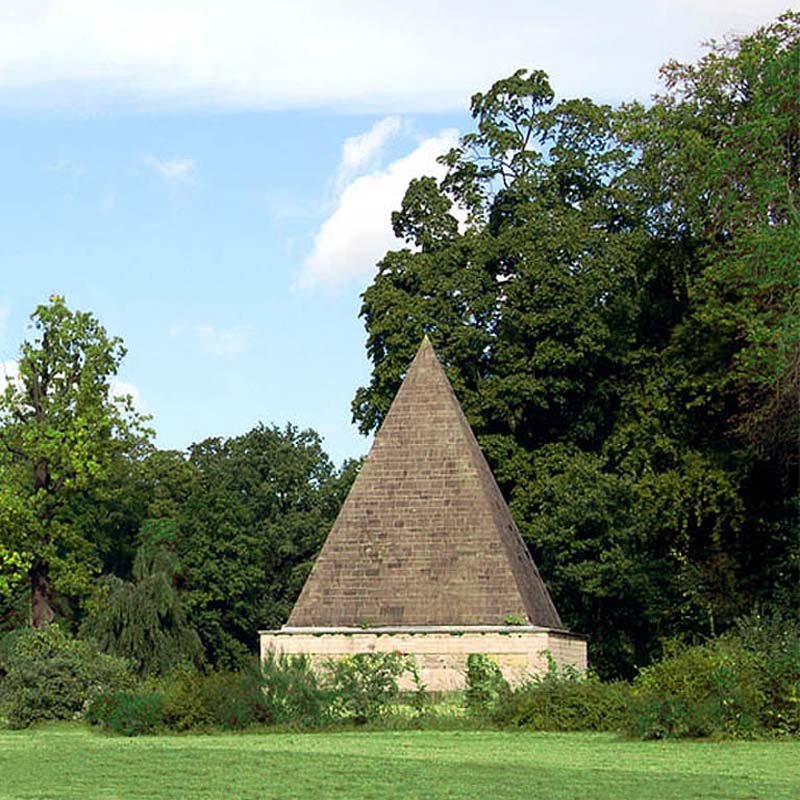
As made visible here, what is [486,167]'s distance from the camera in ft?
167

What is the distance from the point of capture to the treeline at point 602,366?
38094 millimetres

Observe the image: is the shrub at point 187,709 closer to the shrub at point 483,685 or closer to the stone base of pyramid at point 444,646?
the stone base of pyramid at point 444,646

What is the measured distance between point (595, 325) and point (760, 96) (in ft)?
33.1

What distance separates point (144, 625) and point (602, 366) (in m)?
15.4

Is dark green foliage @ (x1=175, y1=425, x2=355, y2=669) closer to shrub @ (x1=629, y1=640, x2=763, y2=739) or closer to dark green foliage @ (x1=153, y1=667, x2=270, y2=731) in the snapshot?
dark green foliage @ (x1=153, y1=667, x2=270, y2=731)

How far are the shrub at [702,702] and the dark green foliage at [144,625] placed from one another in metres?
27.1

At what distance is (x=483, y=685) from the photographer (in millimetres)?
28719

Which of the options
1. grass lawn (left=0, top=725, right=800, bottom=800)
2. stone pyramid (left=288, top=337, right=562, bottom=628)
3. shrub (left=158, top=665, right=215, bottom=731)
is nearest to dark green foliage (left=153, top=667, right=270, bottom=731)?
shrub (left=158, top=665, right=215, bottom=731)

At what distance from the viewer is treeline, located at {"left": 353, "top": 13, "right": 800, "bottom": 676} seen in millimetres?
37656

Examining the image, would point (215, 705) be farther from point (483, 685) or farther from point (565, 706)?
point (565, 706)

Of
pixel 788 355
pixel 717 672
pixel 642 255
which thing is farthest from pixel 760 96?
pixel 717 672

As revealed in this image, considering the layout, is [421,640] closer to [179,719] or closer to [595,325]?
[179,719]

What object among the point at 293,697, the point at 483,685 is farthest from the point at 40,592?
the point at 293,697

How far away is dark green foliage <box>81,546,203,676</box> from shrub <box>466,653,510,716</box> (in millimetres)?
20047
